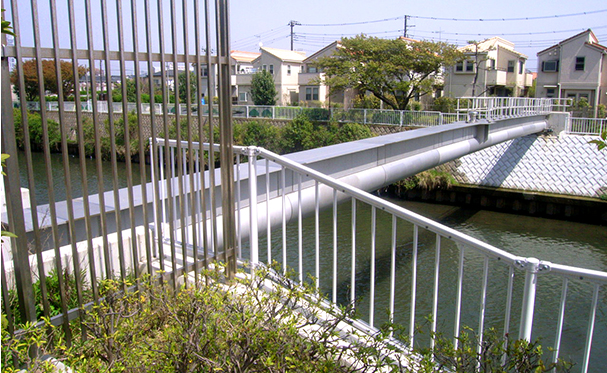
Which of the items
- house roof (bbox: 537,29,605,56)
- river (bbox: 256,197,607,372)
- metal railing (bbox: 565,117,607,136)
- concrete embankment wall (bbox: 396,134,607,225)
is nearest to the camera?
river (bbox: 256,197,607,372)

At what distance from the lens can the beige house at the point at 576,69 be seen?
1160 inches

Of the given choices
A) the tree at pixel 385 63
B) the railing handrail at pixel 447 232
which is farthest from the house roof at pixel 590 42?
the railing handrail at pixel 447 232

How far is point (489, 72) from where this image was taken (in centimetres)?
3184

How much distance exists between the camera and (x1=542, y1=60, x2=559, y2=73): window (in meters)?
31.3

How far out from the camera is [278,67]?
36.8 m

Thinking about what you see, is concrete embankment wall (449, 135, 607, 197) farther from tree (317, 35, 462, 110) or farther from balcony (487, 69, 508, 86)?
balcony (487, 69, 508, 86)

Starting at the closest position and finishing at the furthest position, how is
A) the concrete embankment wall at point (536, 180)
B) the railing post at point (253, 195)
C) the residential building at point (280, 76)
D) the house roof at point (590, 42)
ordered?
the railing post at point (253, 195), the concrete embankment wall at point (536, 180), the house roof at point (590, 42), the residential building at point (280, 76)

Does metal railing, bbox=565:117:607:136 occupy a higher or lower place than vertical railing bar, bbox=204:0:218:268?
lower

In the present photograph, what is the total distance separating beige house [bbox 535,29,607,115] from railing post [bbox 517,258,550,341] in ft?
102

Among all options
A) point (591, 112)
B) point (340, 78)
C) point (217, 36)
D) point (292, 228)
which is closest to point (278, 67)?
point (340, 78)

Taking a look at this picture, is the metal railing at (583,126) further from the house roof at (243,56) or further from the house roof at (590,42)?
the house roof at (243,56)

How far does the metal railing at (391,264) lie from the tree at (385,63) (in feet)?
30.8

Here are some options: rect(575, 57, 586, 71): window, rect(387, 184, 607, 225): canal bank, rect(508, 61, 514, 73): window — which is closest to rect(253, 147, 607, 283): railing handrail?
rect(387, 184, 607, 225): canal bank

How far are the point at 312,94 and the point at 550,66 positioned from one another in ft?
49.6
